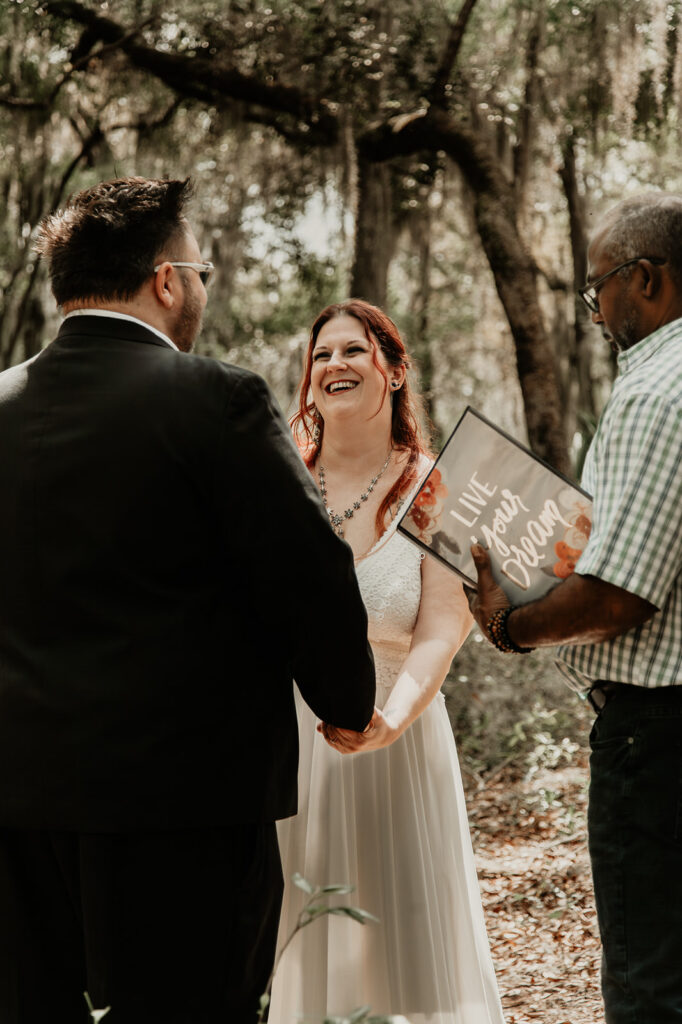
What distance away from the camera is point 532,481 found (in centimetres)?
237

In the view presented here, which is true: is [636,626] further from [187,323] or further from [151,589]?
[187,323]

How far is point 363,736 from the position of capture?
8.39 ft

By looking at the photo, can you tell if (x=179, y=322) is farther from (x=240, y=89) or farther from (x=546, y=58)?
(x=546, y=58)

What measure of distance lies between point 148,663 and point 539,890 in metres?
3.67

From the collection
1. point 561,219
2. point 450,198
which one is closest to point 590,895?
point 450,198

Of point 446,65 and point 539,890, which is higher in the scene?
point 446,65

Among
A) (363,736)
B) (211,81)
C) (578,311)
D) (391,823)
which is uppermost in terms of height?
(211,81)

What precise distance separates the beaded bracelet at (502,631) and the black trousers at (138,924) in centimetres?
66

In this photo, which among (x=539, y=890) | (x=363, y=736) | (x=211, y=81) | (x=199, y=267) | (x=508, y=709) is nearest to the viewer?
(x=199, y=267)

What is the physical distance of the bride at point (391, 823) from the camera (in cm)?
282

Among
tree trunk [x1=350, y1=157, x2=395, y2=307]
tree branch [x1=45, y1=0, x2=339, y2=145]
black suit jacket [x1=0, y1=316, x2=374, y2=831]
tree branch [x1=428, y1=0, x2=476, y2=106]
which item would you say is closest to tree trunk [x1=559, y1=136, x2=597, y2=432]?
tree branch [x1=428, y1=0, x2=476, y2=106]

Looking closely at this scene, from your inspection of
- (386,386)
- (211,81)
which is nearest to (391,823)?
(386,386)

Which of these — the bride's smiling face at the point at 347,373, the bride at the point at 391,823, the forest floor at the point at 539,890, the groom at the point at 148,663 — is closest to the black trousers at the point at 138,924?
the groom at the point at 148,663

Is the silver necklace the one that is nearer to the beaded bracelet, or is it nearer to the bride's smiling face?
the bride's smiling face
